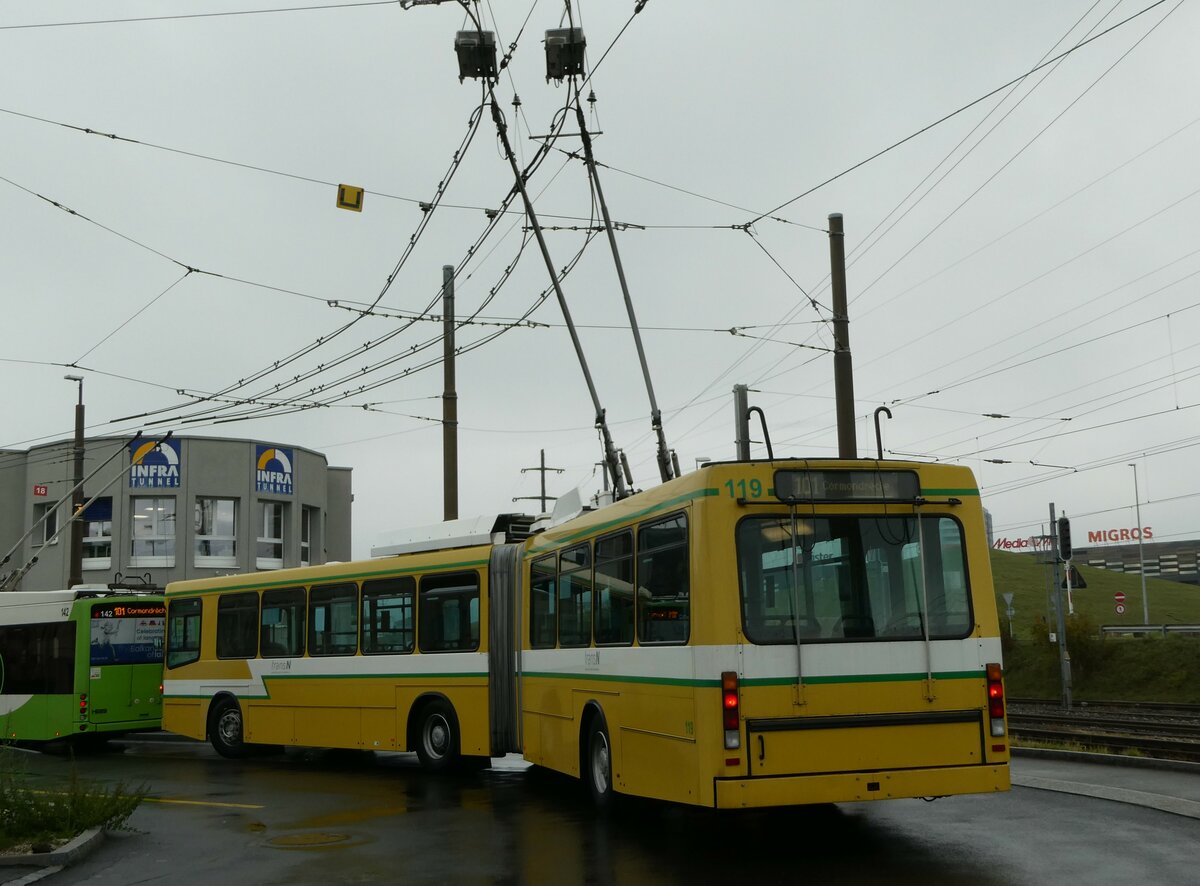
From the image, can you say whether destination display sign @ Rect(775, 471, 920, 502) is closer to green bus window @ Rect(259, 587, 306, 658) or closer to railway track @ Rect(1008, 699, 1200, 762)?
railway track @ Rect(1008, 699, 1200, 762)

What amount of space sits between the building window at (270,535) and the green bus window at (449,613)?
1327 inches

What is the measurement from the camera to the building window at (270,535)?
4903 cm

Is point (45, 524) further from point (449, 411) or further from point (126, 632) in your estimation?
point (449, 411)

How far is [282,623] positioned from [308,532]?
34.1 metres

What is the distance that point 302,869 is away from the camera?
9.56 meters

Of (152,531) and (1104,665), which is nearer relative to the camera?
(1104,665)

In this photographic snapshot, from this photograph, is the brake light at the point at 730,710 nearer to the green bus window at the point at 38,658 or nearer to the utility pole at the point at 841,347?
the utility pole at the point at 841,347

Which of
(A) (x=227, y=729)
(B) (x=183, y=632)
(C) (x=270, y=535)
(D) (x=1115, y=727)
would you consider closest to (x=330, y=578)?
(A) (x=227, y=729)

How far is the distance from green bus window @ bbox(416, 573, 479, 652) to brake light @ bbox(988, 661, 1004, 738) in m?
7.41

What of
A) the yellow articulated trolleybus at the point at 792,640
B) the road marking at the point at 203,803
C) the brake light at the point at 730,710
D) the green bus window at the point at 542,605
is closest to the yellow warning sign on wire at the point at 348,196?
the green bus window at the point at 542,605

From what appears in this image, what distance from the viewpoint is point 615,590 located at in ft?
37.6

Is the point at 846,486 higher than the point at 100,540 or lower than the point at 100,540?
lower

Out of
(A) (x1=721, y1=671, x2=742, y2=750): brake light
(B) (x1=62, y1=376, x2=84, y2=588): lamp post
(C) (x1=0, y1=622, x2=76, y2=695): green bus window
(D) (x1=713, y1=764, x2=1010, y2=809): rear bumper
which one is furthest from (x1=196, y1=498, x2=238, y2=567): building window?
(D) (x1=713, y1=764, x2=1010, y2=809): rear bumper

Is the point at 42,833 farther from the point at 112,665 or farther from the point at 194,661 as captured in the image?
the point at 112,665
